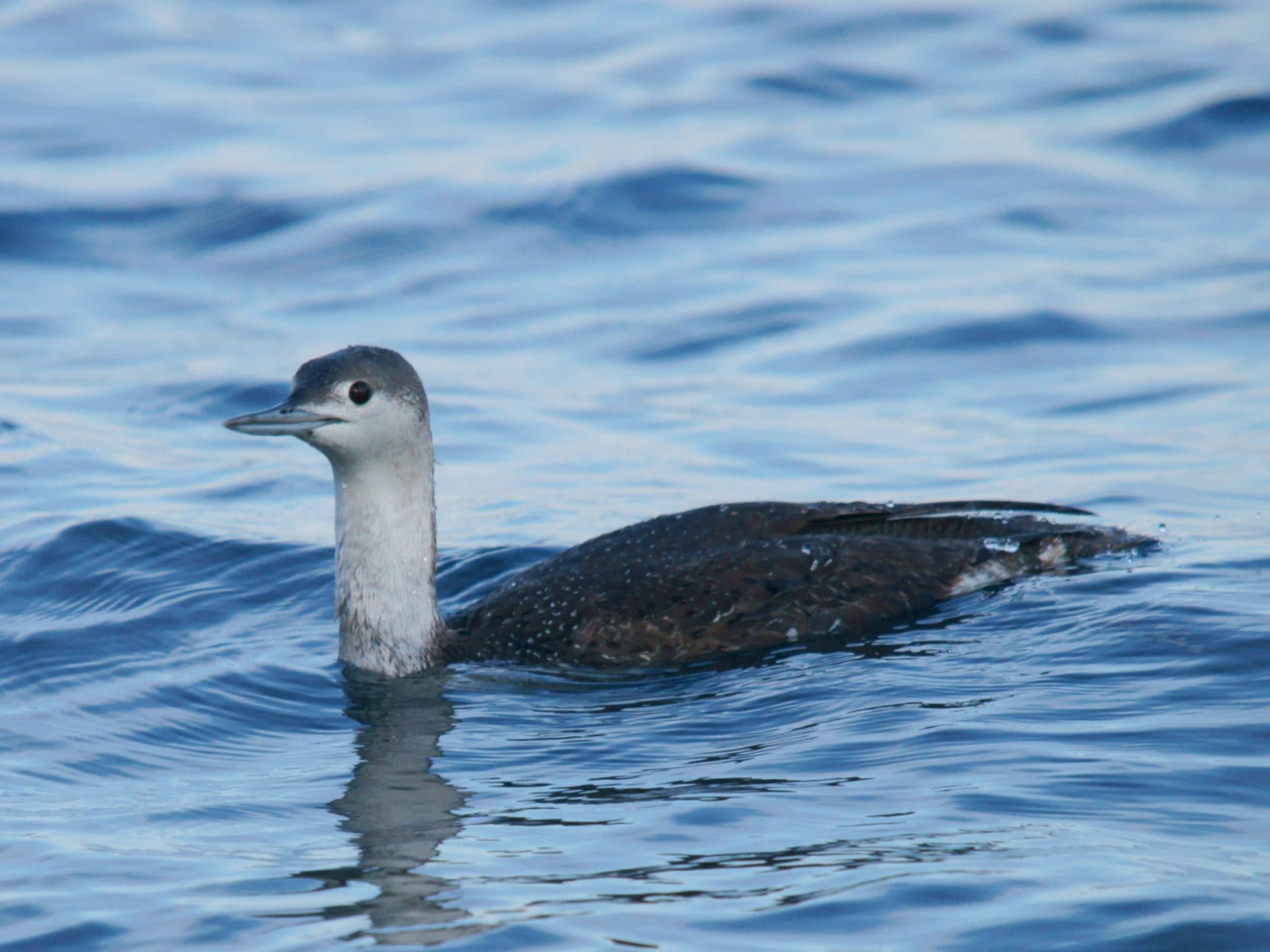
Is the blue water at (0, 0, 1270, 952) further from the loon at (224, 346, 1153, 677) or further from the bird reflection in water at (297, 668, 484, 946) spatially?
the loon at (224, 346, 1153, 677)

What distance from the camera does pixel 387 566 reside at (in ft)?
22.3

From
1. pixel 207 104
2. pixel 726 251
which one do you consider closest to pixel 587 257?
pixel 726 251

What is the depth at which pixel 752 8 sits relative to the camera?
1841 centimetres

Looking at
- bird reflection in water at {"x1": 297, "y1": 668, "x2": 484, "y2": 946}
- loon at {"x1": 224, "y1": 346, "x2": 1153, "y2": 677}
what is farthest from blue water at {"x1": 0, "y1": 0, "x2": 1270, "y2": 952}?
loon at {"x1": 224, "y1": 346, "x2": 1153, "y2": 677}

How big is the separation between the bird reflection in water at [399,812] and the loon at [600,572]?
289mm

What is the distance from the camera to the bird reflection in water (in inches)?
179

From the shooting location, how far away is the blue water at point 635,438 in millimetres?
4750

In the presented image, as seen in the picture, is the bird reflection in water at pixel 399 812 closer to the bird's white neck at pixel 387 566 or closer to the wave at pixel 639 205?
the bird's white neck at pixel 387 566

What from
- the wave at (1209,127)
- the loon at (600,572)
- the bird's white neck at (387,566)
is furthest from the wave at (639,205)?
the bird's white neck at (387,566)

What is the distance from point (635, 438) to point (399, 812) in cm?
472

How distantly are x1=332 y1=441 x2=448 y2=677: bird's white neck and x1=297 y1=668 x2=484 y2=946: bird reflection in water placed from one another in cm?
11

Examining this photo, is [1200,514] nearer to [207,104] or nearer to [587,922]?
[587,922]

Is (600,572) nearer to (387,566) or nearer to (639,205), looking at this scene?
(387,566)

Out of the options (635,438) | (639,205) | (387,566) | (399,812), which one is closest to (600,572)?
(387,566)
